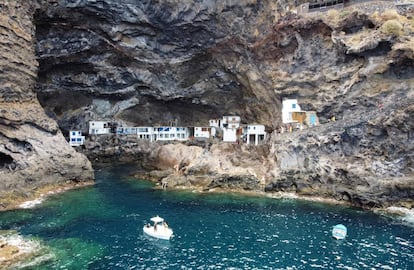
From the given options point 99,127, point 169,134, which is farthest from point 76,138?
point 169,134

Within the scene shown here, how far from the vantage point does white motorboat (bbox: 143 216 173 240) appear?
35094 mm

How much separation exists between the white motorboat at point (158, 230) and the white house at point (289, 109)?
29.3 metres

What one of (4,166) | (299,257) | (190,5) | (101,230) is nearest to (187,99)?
(190,5)

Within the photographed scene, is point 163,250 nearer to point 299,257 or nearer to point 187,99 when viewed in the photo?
point 299,257

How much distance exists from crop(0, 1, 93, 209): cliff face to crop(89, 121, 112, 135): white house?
18.8 m

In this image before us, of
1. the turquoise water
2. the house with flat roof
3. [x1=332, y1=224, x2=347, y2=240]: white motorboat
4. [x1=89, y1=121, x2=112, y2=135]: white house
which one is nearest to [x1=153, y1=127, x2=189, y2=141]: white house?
the house with flat roof

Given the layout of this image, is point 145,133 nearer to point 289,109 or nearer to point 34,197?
point 289,109

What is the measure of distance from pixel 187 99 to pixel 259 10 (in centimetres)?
1967

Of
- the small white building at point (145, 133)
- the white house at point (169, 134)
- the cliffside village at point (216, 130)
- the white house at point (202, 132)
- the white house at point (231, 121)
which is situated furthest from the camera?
the white house at point (169, 134)

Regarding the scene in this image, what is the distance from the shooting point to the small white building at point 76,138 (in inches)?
2751

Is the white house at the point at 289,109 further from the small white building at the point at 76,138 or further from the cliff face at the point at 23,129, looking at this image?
the small white building at the point at 76,138

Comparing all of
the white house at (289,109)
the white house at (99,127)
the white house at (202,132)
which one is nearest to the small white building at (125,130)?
the white house at (99,127)

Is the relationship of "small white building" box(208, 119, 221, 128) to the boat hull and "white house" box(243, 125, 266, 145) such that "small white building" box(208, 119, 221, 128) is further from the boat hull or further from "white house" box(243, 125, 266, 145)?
the boat hull

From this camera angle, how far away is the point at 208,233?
36.4 m
